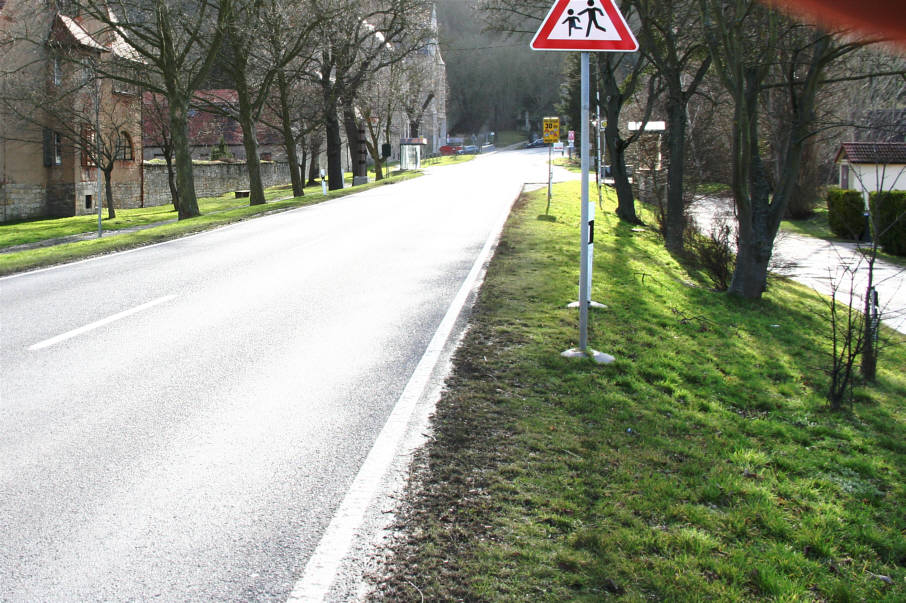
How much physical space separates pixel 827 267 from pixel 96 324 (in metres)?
12.7

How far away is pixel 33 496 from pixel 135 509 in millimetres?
599

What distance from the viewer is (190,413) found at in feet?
17.7

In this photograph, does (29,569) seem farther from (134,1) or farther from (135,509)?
(134,1)

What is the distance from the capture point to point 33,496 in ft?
13.3

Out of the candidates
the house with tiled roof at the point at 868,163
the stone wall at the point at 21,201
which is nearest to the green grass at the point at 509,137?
the house with tiled roof at the point at 868,163

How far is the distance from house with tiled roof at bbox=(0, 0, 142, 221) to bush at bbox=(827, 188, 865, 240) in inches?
1183

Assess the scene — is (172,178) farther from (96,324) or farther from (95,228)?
(96,324)

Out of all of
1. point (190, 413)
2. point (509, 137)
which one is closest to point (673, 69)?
point (190, 413)

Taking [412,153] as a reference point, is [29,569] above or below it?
below

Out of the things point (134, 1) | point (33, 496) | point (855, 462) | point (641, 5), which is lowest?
point (855, 462)

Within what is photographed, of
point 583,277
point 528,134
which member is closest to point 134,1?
point 583,277

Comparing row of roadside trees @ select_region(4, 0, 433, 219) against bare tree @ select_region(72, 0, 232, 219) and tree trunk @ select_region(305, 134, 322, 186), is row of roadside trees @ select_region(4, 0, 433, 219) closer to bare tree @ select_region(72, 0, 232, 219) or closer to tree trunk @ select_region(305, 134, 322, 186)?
bare tree @ select_region(72, 0, 232, 219)

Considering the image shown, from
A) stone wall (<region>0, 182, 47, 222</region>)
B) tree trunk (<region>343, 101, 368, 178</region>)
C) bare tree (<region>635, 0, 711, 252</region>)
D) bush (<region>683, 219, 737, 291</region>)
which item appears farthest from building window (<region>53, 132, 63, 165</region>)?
bush (<region>683, 219, 737, 291</region>)

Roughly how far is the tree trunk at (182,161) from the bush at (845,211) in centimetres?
2308
